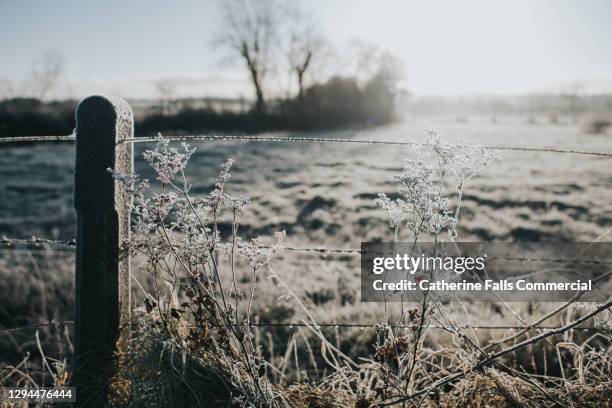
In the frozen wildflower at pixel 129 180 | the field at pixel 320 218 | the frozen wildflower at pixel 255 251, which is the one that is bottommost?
the field at pixel 320 218

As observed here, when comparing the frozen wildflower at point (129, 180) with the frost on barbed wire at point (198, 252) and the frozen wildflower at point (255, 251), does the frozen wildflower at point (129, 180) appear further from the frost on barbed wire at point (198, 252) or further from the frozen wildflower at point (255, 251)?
the frozen wildflower at point (255, 251)

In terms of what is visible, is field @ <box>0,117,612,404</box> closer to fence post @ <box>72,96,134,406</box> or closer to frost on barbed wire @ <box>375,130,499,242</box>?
frost on barbed wire @ <box>375,130,499,242</box>

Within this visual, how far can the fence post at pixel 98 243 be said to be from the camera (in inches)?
86.3

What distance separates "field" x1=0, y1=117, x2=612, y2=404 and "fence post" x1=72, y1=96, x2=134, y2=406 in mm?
613

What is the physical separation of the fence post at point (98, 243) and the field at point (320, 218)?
0.61m

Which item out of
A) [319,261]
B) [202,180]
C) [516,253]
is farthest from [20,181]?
[516,253]

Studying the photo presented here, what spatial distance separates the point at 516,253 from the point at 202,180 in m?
9.95

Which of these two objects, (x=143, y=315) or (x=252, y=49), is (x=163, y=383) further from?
(x=252, y=49)

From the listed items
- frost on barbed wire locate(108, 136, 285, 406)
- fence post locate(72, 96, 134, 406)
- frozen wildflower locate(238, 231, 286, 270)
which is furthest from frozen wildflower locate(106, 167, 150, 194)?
frozen wildflower locate(238, 231, 286, 270)

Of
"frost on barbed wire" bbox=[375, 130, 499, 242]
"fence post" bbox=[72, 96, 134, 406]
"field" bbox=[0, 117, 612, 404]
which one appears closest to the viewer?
"frost on barbed wire" bbox=[375, 130, 499, 242]

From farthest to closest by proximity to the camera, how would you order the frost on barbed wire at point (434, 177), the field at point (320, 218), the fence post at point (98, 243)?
the field at point (320, 218), the fence post at point (98, 243), the frost on barbed wire at point (434, 177)

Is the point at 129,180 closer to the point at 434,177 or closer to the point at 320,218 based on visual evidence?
the point at 434,177

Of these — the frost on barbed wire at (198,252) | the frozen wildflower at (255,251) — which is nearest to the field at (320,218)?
the frost on barbed wire at (198,252)

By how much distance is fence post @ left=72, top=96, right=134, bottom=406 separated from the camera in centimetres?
219
